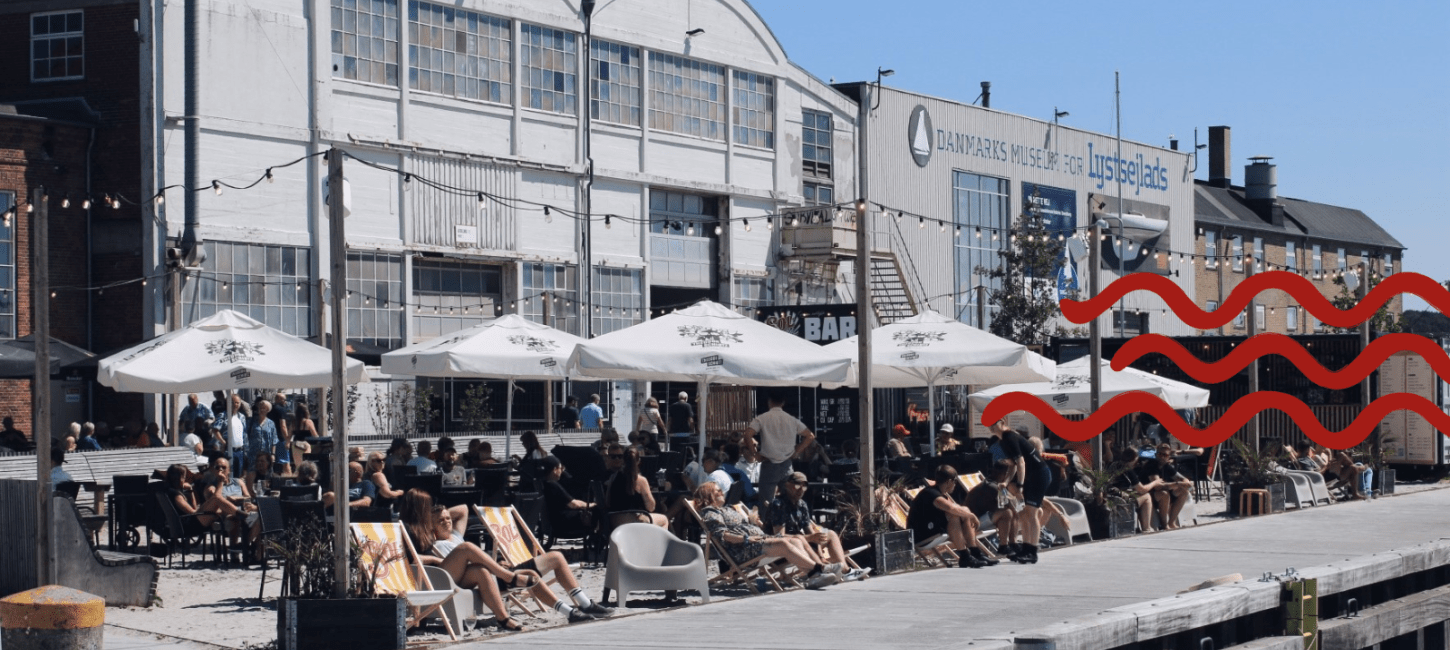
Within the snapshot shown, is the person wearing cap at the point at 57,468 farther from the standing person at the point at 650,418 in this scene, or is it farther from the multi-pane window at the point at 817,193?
the multi-pane window at the point at 817,193

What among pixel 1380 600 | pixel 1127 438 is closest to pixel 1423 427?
pixel 1127 438

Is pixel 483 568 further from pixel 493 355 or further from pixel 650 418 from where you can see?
pixel 650 418

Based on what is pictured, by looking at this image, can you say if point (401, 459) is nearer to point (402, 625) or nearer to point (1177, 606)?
point (402, 625)

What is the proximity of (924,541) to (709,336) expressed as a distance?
3.92m

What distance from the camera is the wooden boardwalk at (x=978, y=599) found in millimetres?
11289

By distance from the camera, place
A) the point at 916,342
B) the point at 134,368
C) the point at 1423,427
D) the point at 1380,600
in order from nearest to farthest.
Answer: the point at 1380,600 < the point at 134,368 < the point at 916,342 < the point at 1423,427

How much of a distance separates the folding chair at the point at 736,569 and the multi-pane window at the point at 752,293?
1073 inches

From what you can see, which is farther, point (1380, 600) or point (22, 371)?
point (22, 371)

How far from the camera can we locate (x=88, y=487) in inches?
768

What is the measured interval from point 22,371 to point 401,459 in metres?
8.56

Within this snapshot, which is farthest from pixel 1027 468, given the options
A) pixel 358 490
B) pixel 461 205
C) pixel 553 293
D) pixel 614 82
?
pixel 614 82

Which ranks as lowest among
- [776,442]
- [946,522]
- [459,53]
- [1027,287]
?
[946,522]

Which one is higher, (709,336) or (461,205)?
(461,205)

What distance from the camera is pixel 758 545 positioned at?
46.5ft
